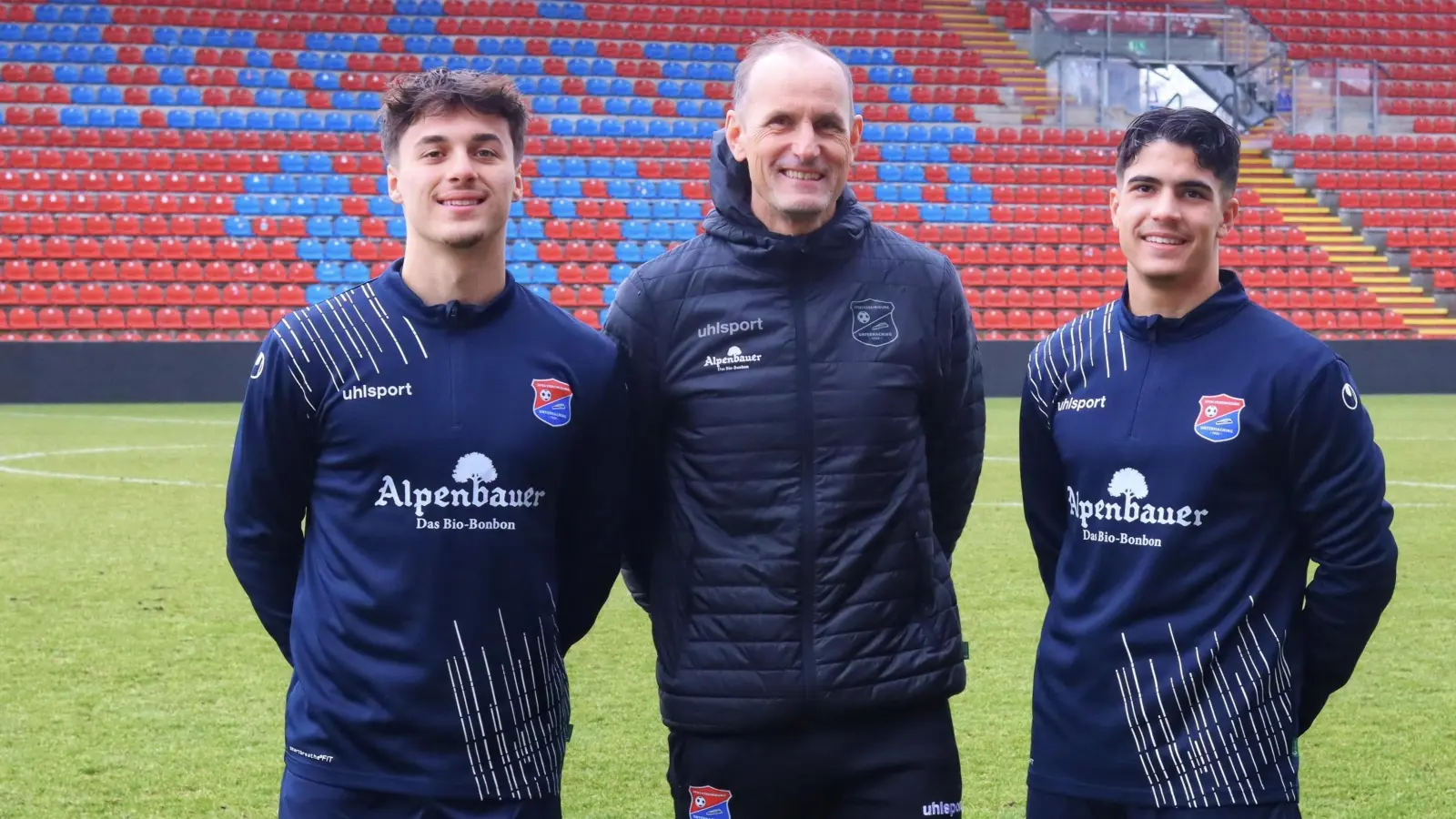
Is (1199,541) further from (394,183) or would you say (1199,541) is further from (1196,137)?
(394,183)

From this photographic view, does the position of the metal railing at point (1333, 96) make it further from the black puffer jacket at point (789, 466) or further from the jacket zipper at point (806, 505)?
the jacket zipper at point (806, 505)

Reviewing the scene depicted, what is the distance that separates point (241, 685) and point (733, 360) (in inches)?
144

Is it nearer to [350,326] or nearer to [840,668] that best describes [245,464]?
[350,326]

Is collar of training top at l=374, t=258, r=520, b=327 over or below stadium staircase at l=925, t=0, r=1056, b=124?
below

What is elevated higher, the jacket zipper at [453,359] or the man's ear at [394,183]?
the man's ear at [394,183]

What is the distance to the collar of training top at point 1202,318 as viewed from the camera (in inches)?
105

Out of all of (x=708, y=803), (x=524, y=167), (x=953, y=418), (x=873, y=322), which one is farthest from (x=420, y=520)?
(x=524, y=167)

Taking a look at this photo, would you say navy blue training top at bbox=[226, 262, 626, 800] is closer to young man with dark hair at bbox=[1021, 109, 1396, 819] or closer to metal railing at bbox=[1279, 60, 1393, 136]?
young man with dark hair at bbox=[1021, 109, 1396, 819]

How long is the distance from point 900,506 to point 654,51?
76.2 ft

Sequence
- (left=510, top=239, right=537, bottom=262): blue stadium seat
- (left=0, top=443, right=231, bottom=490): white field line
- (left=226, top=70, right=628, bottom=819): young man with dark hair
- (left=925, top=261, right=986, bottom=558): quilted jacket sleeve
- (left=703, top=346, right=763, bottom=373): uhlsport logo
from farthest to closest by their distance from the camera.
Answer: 1. (left=510, top=239, right=537, bottom=262): blue stadium seat
2. (left=0, top=443, right=231, bottom=490): white field line
3. (left=925, top=261, right=986, bottom=558): quilted jacket sleeve
4. (left=703, top=346, right=763, bottom=373): uhlsport logo
5. (left=226, top=70, right=628, bottom=819): young man with dark hair

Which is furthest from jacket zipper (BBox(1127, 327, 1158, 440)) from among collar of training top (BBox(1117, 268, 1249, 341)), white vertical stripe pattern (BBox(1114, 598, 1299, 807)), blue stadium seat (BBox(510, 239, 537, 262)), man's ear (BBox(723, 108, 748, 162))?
blue stadium seat (BBox(510, 239, 537, 262))

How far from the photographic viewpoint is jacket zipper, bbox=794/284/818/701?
8.59 ft

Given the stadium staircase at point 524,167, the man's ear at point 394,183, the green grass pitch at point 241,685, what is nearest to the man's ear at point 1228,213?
the man's ear at point 394,183

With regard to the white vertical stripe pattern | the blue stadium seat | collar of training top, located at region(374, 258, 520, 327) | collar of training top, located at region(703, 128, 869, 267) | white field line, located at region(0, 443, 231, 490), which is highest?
the blue stadium seat
